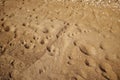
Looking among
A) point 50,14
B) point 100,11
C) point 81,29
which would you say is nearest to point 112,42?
point 81,29

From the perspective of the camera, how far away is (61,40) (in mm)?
2057

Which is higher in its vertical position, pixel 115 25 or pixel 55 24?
pixel 115 25

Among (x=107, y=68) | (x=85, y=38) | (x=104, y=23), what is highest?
(x=104, y=23)

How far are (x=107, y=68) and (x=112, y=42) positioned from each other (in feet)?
1.24

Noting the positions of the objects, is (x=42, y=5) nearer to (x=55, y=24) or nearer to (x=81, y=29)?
(x=55, y=24)

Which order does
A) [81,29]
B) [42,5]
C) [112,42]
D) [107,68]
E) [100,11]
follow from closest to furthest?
[107,68], [112,42], [81,29], [100,11], [42,5]

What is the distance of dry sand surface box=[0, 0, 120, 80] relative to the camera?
181cm

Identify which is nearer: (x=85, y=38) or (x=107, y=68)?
(x=107, y=68)

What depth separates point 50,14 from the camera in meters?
2.40

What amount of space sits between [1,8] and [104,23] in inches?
67.3

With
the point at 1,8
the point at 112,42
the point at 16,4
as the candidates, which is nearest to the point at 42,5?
the point at 16,4

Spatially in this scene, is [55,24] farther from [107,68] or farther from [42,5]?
[107,68]

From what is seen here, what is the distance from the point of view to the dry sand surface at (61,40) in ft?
5.93

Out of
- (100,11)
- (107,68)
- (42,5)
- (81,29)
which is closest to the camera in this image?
(107,68)
